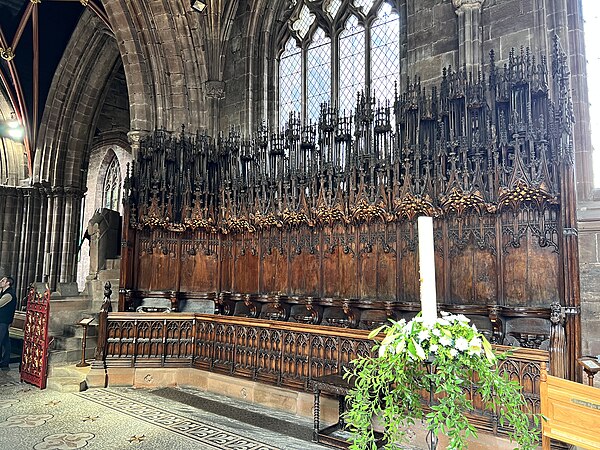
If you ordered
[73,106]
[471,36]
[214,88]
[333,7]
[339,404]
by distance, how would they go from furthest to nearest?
[73,106]
[214,88]
[333,7]
[471,36]
[339,404]

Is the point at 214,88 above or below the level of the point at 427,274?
above

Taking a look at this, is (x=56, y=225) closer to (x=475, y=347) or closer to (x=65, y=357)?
(x=65, y=357)

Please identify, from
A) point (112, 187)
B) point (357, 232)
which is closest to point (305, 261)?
point (357, 232)

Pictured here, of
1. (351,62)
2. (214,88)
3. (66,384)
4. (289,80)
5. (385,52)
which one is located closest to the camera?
(66,384)

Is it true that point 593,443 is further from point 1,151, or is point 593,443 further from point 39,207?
point 1,151

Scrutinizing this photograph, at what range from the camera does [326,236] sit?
7.22 m

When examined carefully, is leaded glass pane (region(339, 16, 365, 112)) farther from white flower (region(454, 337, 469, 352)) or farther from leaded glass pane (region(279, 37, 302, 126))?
white flower (region(454, 337, 469, 352))

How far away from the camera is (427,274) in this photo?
2.13 m

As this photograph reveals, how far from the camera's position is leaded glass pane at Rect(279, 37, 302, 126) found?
30.8 ft

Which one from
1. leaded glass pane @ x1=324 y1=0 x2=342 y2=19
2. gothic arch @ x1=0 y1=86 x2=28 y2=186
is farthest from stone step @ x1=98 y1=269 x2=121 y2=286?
gothic arch @ x1=0 y1=86 x2=28 y2=186

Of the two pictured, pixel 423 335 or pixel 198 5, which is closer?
pixel 423 335

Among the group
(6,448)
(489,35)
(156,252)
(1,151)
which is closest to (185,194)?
(156,252)

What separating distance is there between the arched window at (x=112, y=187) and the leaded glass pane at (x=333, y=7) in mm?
11708

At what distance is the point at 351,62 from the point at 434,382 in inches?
298
